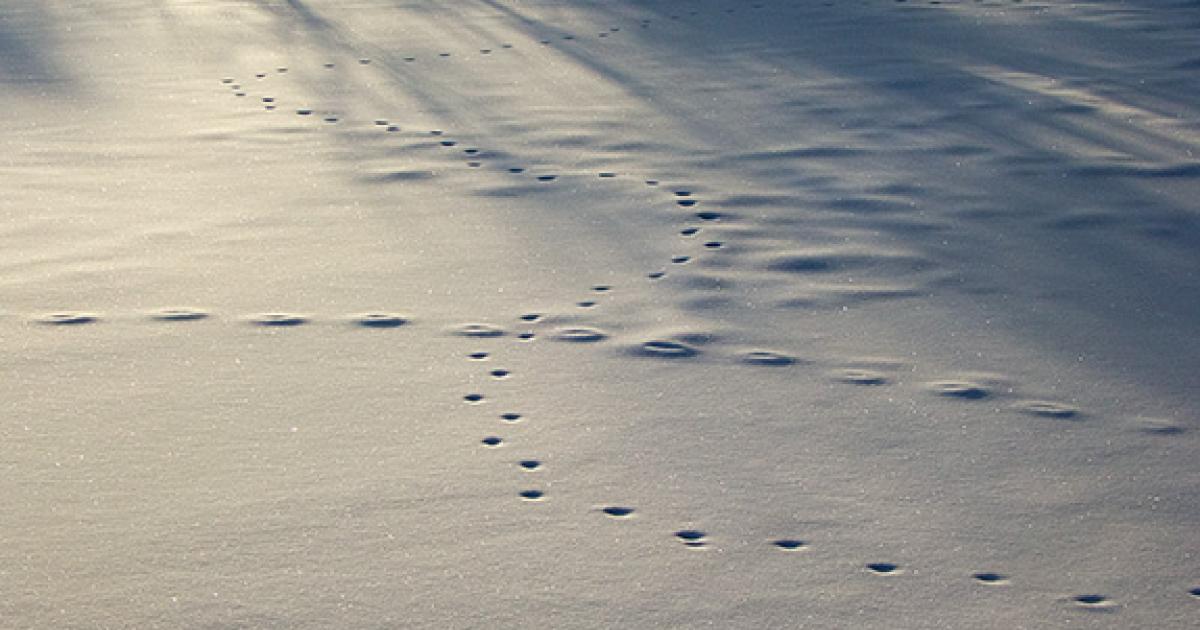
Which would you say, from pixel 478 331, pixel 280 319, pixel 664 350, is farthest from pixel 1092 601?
pixel 280 319

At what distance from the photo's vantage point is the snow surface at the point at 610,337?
7.02 feet

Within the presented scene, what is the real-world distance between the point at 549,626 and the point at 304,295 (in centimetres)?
138

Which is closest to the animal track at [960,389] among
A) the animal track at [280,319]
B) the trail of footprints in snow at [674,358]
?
the trail of footprints in snow at [674,358]

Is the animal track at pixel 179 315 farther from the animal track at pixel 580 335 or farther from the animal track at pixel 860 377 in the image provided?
the animal track at pixel 860 377

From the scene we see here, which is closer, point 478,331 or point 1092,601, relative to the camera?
point 1092,601

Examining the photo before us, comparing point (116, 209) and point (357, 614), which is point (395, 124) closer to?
point (116, 209)

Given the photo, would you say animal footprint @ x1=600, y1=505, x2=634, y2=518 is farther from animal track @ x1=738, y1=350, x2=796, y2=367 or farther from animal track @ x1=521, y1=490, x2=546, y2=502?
animal track @ x1=738, y1=350, x2=796, y2=367

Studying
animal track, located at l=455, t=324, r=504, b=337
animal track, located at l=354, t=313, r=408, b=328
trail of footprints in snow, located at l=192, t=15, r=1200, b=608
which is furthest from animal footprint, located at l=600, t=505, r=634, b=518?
animal track, located at l=354, t=313, r=408, b=328

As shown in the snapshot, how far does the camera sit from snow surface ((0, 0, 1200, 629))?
2.14m

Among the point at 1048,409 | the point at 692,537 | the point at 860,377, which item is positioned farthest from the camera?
the point at 860,377

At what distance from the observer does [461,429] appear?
258 cm

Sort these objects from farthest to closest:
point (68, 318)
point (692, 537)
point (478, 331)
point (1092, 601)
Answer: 1. point (68, 318)
2. point (478, 331)
3. point (692, 537)
4. point (1092, 601)

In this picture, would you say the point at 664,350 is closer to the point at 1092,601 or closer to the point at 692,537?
the point at 692,537

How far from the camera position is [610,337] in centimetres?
295
